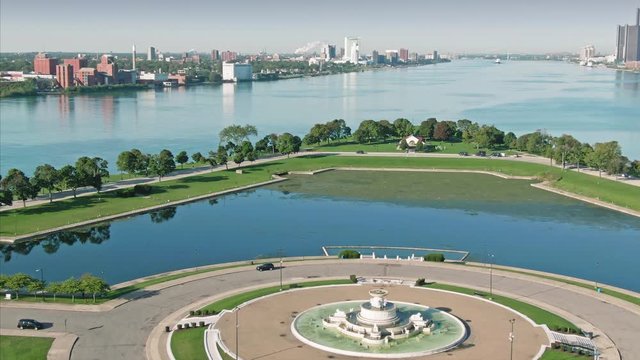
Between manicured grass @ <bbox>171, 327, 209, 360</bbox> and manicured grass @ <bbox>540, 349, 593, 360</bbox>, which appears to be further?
manicured grass @ <bbox>171, 327, 209, 360</bbox>

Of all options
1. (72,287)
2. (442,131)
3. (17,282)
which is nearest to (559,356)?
(72,287)

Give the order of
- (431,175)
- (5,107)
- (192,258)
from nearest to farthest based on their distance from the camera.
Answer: (192,258)
(431,175)
(5,107)

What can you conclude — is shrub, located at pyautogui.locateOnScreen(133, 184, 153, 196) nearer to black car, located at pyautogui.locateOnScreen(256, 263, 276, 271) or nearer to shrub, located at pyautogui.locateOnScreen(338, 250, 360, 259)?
black car, located at pyautogui.locateOnScreen(256, 263, 276, 271)

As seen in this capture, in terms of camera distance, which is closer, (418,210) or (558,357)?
(558,357)

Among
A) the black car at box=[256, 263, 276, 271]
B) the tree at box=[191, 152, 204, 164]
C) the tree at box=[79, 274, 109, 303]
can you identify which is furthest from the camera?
the tree at box=[191, 152, 204, 164]

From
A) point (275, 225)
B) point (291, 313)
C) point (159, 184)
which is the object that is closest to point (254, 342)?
point (291, 313)

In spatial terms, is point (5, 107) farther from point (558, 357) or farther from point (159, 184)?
point (558, 357)

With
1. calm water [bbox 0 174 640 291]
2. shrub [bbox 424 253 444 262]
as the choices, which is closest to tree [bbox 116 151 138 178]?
calm water [bbox 0 174 640 291]
